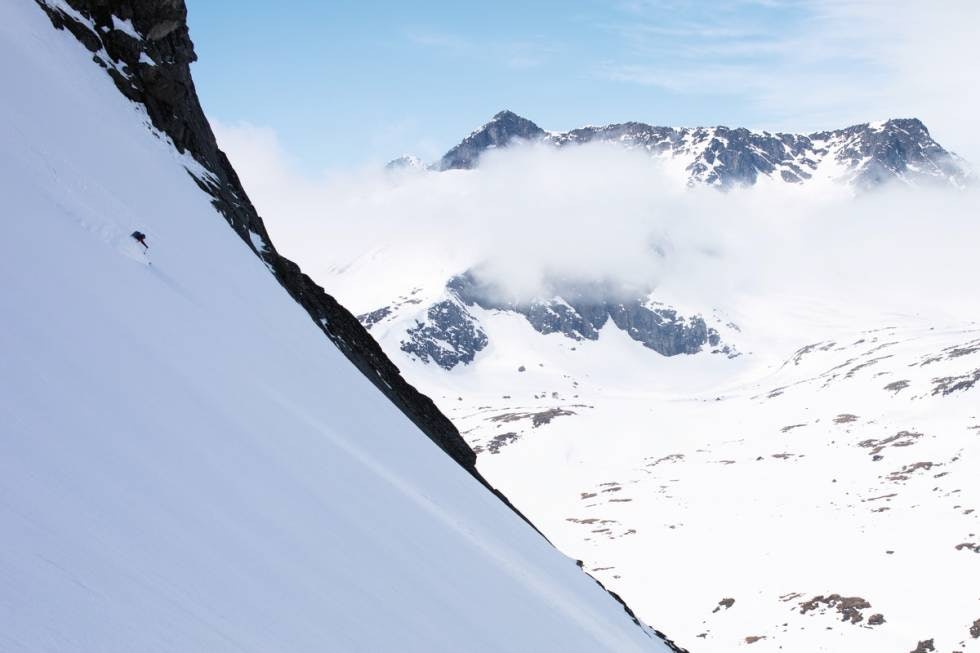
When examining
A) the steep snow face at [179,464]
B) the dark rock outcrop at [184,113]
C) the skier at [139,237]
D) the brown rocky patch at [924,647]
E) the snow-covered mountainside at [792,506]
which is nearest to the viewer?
the steep snow face at [179,464]

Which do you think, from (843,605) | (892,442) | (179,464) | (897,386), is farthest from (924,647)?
(897,386)

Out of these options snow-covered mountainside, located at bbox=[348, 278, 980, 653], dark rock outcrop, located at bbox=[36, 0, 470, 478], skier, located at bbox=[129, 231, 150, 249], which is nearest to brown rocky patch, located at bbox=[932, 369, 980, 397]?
snow-covered mountainside, located at bbox=[348, 278, 980, 653]

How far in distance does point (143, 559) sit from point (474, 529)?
1359 cm

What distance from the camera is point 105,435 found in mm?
6441

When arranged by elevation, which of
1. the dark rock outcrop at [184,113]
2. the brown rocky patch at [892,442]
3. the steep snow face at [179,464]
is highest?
the brown rocky patch at [892,442]

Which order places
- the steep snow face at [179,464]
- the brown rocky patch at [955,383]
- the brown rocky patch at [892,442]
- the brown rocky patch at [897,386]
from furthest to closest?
the brown rocky patch at [897,386] < the brown rocky patch at [955,383] < the brown rocky patch at [892,442] < the steep snow face at [179,464]

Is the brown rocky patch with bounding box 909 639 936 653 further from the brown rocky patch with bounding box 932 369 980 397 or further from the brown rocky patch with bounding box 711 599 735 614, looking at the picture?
the brown rocky patch with bounding box 932 369 980 397

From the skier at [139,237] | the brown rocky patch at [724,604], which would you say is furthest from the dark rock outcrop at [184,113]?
the brown rocky patch at [724,604]

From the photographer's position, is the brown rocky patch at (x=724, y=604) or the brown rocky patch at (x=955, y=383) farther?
the brown rocky patch at (x=955, y=383)

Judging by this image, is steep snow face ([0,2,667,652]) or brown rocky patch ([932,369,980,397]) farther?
brown rocky patch ([932,369,980,397])

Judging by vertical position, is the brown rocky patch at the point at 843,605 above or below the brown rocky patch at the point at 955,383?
below

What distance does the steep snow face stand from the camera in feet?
15.6

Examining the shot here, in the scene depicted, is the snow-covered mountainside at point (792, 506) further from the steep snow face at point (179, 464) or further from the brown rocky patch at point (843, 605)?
the steep snow face at point (179, 464)

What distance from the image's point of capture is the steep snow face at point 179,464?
474 cm
